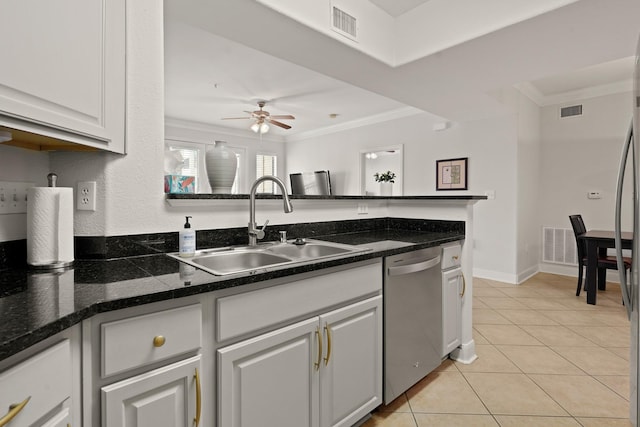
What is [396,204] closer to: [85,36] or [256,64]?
[85,36]

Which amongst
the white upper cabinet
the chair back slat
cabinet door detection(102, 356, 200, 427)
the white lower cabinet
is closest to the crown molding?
the chair back slat

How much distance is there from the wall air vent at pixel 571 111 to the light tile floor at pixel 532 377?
277 centimetres

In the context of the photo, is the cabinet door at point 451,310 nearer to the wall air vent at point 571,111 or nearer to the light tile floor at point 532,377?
the light tile floor at point 532,377

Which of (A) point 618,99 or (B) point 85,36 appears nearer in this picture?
(B) point 85,36

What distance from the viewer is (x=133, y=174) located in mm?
1344

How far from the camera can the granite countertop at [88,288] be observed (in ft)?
2.12

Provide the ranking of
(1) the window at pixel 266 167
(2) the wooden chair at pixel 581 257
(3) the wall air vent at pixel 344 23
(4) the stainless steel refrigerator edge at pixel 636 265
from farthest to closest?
(1) the window at pixel 266 167, (2) the wooden chair at pixel 581 257, (3) the wall air vent at pixel 344 23, (4) the stainless steel refrigerator edge at pixel 636 265

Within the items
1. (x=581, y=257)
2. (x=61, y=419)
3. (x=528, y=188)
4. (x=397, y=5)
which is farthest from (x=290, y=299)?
(x=528, y=188)

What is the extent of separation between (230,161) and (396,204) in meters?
1.44

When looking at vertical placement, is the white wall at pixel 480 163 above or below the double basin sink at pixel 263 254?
above

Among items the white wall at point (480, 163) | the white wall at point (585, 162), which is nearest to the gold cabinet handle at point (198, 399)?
the white wall at point (480, 163)

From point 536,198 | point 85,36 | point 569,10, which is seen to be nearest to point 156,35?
point 85,36

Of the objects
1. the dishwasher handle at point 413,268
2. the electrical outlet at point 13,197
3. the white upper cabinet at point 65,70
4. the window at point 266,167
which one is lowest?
the dishwasher handle at point 413,268

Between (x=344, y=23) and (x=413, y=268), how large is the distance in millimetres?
1937
